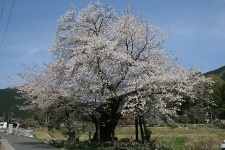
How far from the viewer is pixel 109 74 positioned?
2027 centimetres

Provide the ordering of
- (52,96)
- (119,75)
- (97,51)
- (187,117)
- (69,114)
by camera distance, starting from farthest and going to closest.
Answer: (187,117) → (69,114) → (52,96) → (119,75) → (97,51)

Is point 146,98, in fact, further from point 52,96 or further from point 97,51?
point 52,96

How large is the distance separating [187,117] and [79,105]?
158 ft

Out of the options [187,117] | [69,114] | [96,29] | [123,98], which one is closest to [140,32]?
[96,29]

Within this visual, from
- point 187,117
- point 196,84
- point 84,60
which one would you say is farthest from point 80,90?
point 187,117

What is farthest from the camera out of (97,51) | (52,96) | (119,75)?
(52,96)

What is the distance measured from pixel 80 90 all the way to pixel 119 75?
3.04m

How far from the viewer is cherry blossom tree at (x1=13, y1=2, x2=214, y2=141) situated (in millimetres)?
19297

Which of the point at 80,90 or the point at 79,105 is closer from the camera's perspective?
the point at 80,90

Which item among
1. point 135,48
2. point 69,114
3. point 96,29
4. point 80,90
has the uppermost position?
point 96,29

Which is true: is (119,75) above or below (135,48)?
below

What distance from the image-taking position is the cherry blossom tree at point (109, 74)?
19297 millimetres

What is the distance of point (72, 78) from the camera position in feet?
66.4

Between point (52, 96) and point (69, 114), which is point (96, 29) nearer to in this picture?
point (52, 96)
